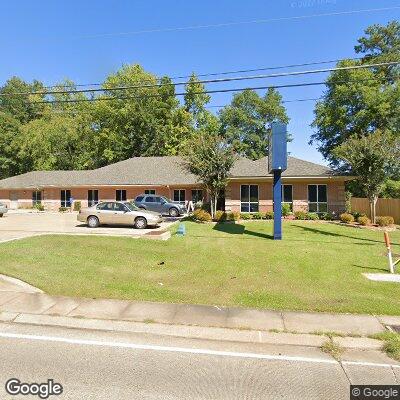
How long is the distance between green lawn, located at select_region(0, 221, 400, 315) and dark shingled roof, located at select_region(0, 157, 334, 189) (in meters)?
12.7

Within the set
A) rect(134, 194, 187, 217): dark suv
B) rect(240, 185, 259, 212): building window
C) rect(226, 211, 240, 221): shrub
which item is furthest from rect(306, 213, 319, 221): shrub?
rect(134, 194, 187, 217): dark suv

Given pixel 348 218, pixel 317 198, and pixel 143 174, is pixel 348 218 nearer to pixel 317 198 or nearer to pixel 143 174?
pixel 317 198

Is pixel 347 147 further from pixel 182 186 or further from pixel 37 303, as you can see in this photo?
pixel 37 303

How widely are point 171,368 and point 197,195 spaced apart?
27975mm

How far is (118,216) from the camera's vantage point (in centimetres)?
1961

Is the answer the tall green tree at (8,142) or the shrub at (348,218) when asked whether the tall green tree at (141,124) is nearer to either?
the tall green tree at (8,142)

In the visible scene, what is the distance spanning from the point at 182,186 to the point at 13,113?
157 ft

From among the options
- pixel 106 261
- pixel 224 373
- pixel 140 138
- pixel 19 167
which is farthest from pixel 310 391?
pixel 19 167

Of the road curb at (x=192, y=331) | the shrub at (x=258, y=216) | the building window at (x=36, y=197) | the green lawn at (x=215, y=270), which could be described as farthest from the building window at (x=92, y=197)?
the road curb at (x=192, y=331)

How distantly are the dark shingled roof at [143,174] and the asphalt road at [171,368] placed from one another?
21.6 metres

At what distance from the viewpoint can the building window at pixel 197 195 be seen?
106 ft

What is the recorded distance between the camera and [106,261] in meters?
10.8

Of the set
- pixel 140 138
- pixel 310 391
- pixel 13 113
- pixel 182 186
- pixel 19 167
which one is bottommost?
pixel 310 391

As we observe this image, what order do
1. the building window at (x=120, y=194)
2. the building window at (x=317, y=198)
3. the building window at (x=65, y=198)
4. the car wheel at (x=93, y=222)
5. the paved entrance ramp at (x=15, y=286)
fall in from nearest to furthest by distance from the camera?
the paved entrance ramp at (x=15, y=286), the car wheel at (x=93, y=222), the building window at (x=317, y=198), the building window at (x=120, y=194), the building window at (x=65, y=198)
